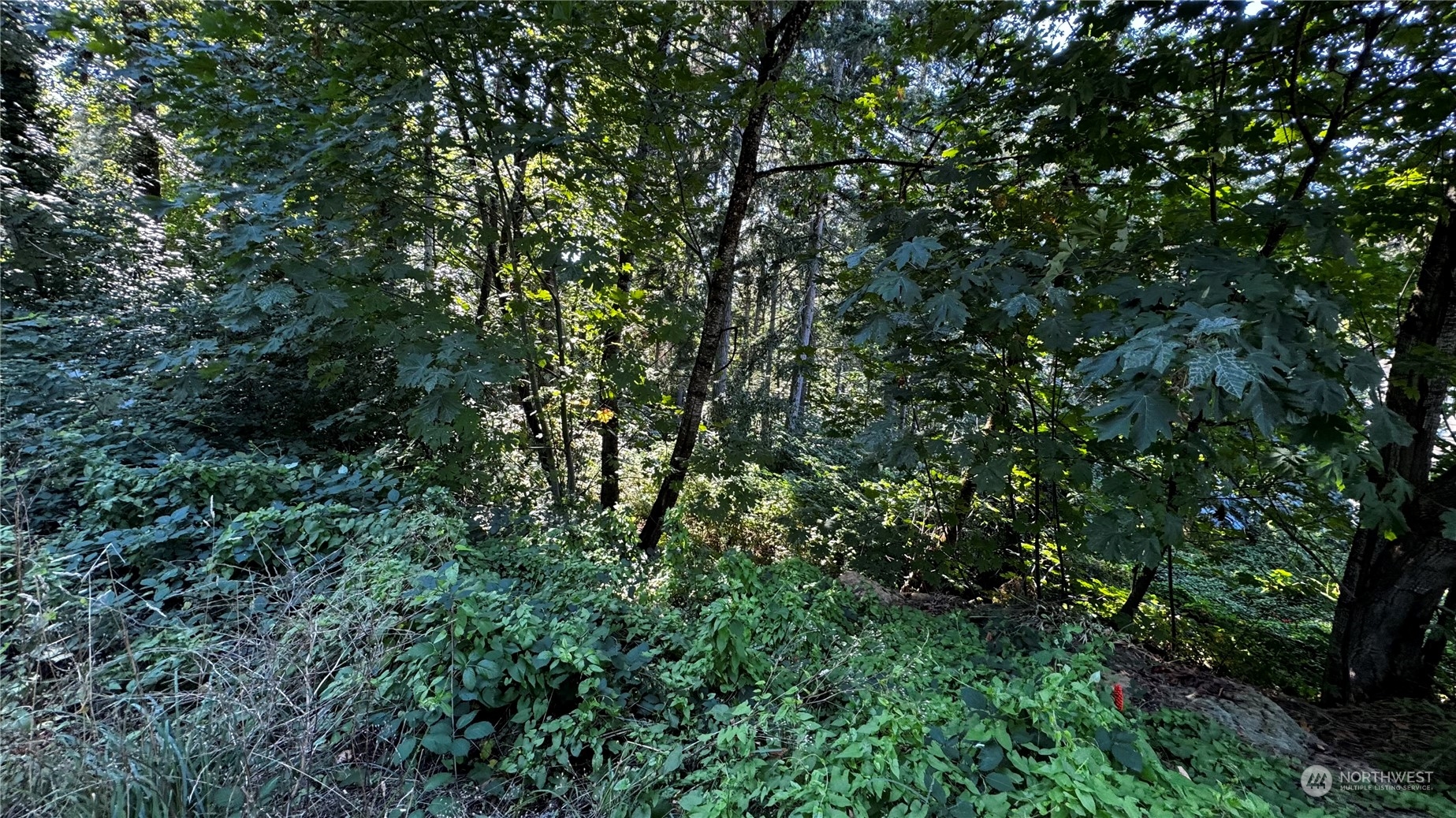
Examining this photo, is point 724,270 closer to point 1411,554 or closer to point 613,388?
point 613,388

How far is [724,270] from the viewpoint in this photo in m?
3.94

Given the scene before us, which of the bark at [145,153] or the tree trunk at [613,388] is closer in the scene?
the tree trunk at [613,388]

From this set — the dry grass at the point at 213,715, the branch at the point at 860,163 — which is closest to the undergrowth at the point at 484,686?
the dry grass at the point at 213,715

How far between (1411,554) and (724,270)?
184 inches

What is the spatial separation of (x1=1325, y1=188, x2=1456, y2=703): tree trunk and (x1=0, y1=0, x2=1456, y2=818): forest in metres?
0.03

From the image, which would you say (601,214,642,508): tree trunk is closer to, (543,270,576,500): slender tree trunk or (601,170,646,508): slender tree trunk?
(601,170,646,508): slender tree trunk

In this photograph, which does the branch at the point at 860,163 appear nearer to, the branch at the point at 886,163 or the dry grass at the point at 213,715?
the branch at the point at 886,163

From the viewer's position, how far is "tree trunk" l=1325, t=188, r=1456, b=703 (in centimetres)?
301

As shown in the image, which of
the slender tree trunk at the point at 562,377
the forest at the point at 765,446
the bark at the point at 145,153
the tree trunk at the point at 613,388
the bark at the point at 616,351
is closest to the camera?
the forest at the point at 765,446

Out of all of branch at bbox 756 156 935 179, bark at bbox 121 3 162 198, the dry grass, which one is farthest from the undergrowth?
bark at bbox 121 3 162 198

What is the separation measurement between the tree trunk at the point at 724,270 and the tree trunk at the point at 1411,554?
383 cm

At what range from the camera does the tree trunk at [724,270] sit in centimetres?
349

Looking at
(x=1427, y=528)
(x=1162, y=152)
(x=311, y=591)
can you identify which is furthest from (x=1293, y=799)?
(x=311, y=591)

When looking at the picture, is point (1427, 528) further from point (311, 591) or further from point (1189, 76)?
point (311, 591)
